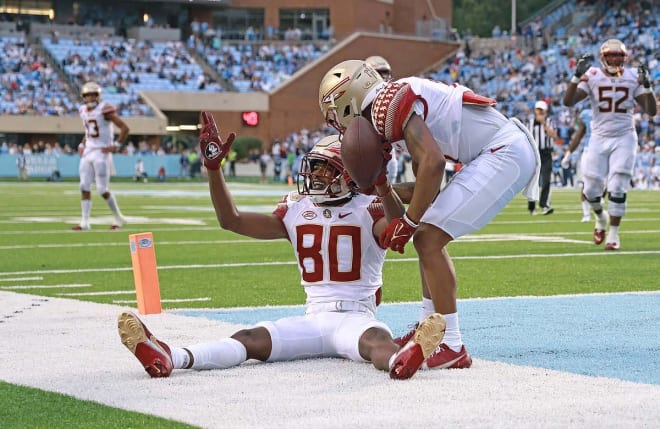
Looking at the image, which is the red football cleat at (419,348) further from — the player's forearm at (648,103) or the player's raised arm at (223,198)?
the player's forearm at (648,103)

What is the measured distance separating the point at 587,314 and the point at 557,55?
143ft

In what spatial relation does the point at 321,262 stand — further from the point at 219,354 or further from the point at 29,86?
Result: the point at 29,86

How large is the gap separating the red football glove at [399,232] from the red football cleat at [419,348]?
378mm

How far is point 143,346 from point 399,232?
1191mm

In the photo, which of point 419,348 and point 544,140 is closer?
point 419,348

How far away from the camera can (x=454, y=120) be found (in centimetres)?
549

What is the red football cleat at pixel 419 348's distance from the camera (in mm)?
4852

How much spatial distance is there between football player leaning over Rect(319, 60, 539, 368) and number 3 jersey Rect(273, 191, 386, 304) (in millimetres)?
321

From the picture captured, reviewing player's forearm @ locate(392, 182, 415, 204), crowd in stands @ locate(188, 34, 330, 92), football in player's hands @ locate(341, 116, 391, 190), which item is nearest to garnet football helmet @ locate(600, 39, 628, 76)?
player's forearm @ locate(392, 182, 415, 204)

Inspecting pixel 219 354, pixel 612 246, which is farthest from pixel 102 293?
pixel 612 246

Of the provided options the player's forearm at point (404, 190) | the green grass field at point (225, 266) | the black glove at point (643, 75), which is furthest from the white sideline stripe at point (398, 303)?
the black glove at point (643, 75)

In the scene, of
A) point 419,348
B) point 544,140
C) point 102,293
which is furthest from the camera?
point 544,140

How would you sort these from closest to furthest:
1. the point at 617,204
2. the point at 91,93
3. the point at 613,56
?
the point at 613,56, the point at 617,204, the point at 91,93

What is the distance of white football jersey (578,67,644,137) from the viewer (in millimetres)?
12125
